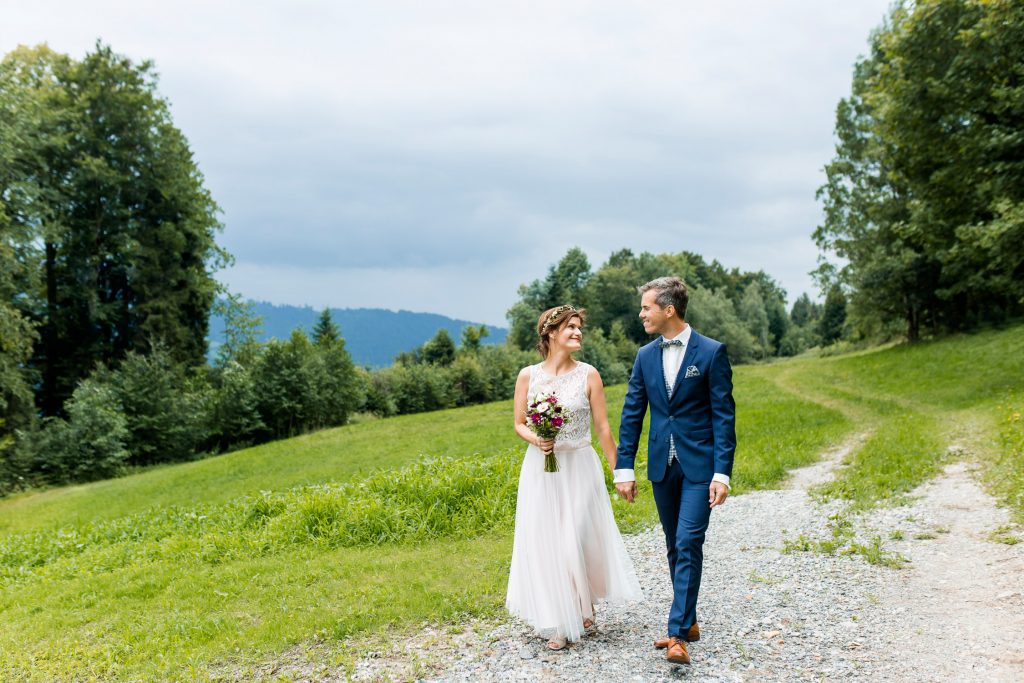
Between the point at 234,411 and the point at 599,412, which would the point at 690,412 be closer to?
the point at 599,412

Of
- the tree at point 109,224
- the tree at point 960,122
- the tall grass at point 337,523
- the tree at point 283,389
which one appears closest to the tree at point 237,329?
the tree at point 109,224

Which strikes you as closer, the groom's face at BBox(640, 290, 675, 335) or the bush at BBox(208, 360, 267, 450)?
the groom's face at BBox(640, 290, 675, 335)

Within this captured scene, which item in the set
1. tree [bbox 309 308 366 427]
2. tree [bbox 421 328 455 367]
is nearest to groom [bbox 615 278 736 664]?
tree [bbox 309 308 366 427]

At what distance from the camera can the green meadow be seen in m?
6.61

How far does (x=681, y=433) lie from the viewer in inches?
200

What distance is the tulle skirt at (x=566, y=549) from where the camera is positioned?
5410mm

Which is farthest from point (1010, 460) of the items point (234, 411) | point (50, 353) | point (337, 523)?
point (50, 353)

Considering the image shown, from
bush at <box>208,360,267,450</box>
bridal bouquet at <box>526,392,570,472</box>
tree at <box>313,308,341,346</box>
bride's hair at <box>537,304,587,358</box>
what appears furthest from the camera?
tree at <box>313,308,341,346</box>

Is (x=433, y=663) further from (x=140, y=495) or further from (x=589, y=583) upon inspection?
(x=140, y=495)

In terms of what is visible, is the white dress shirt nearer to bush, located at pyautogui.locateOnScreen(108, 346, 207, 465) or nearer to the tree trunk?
bush, located at pyautogui.locateOnScreen(108, 346, 207, 465)

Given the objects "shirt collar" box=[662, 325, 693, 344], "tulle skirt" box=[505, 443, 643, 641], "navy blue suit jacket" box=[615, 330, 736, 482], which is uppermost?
"shirt collar" box=[662, 325, 693, 344]

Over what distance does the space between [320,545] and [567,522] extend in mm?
5833

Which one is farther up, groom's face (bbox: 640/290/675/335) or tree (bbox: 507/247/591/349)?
tree (bbox: 507/247/591/349)

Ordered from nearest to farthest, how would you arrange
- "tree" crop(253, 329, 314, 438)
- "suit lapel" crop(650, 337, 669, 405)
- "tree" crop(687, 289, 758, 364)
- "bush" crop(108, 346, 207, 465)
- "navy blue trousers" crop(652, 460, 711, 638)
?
"navy blue trousers" crop(652, 460, 711, 638) < "suit lapel" crop(650, 337, 669, 405) < "bush" crop(108, 346, 207, 465) < "tree" crop(253, 329, 314, 438) < "tree" crop(687, 289, 758, 364)
